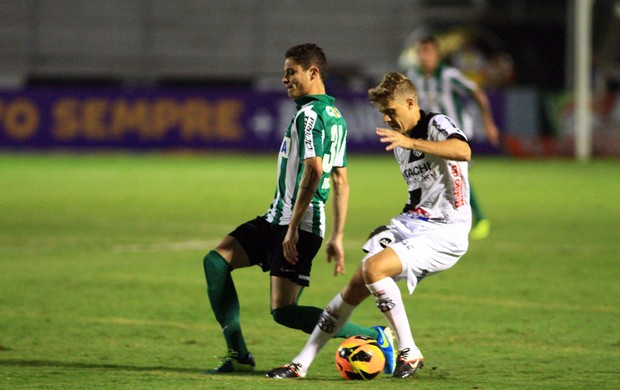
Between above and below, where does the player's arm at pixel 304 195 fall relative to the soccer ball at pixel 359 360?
above

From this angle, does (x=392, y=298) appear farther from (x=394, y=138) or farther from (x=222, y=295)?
(x=222, y=295)

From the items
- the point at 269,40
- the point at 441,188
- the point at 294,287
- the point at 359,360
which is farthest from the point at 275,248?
the point at 269,40

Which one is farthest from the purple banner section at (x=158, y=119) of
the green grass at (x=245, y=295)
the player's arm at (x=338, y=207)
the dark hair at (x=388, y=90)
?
the dark hair at (x=388, y=90)

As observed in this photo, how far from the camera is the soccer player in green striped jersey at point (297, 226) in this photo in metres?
6.93

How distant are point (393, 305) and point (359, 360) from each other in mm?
398

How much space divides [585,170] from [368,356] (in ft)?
69.1

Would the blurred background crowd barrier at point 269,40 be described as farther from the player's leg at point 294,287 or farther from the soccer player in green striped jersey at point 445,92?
the player's leg at point 294,287

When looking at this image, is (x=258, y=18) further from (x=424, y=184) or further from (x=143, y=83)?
(x=424, y=184)

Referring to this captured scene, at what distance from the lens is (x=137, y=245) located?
13.8m

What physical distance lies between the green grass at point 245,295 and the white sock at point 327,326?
169mm

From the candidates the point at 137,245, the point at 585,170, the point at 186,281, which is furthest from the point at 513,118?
the point at 186,281

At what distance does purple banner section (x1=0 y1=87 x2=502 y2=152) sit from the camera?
31.4m

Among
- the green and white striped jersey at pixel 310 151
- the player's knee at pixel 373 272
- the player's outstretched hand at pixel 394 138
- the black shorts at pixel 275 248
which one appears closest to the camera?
the player's outstretched hand at pixel 394 138

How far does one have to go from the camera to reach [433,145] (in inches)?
258
